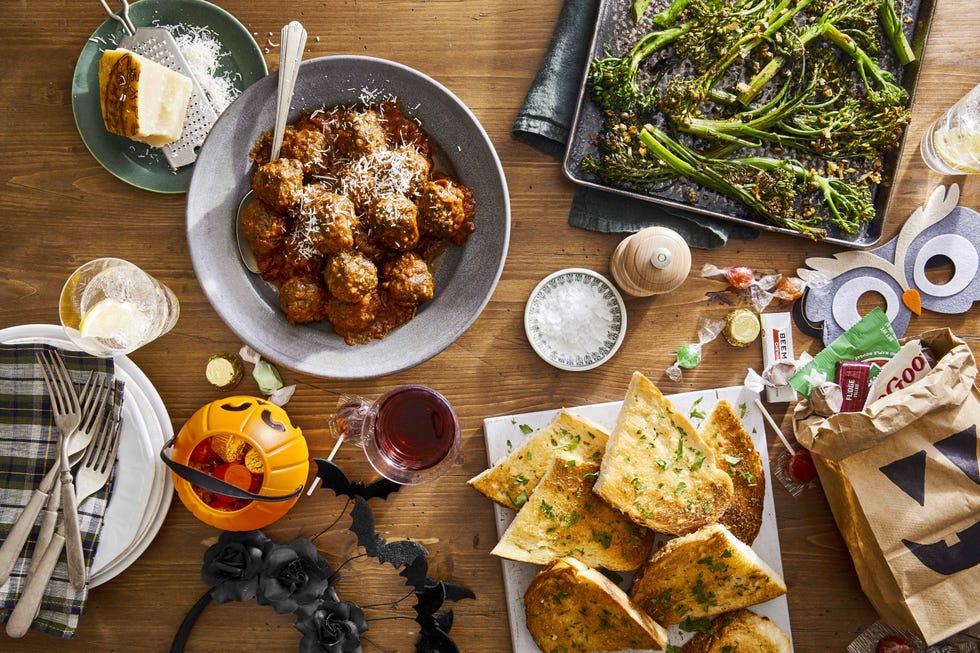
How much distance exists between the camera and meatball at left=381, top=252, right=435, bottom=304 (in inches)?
82.8

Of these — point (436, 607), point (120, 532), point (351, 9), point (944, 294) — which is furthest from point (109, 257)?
point (944, 294)

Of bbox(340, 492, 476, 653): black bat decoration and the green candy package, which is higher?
the green candy package

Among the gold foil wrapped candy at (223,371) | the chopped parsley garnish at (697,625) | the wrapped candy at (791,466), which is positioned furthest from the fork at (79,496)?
the wrapped candy at (791,466)

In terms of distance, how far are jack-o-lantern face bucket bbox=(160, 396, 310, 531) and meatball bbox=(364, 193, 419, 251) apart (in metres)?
0.73

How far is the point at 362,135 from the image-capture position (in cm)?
210

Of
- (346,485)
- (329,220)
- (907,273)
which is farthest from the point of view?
(907,273)

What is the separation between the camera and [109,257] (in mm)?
2359

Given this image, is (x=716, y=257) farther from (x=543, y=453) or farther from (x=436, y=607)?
(x=436, y=607)

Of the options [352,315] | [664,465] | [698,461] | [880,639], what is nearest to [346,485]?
[352,315]

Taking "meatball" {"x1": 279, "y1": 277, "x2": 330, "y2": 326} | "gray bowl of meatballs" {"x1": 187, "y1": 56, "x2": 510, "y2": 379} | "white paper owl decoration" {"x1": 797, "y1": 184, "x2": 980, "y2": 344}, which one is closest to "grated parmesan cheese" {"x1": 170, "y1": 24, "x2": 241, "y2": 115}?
"gray bowl of meatballs" {"x1": 187, "y1": 56, "x2": 510, "y2": 379}

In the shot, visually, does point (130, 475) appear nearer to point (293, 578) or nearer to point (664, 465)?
point (293, 578)

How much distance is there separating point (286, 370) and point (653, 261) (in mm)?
1388

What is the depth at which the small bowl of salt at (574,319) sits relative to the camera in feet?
7.72

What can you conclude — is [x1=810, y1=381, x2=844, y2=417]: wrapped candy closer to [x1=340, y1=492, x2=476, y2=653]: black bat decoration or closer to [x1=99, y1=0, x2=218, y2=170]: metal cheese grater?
[x1=340, y1=492, x2=476, y2=653]: black bat decoration
